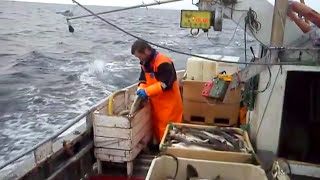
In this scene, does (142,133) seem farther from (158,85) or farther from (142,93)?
(158,85)

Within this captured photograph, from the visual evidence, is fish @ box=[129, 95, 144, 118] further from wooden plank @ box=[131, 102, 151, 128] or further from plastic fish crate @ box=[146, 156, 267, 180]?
plastic fish crate @ box=[146, 156, 267, 180]

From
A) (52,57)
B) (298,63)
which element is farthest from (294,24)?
(52,57)

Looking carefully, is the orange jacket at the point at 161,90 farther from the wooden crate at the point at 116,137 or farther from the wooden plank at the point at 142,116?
the wooden crate at the point at 116,137

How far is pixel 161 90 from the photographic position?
450 cm

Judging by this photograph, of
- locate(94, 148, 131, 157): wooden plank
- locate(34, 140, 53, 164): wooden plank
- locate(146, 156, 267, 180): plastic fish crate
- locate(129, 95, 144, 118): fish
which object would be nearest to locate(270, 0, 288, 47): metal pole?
locate(146, 156, 267, 180): plastic fish crate

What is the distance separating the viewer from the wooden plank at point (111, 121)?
4145 mm

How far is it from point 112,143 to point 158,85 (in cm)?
90

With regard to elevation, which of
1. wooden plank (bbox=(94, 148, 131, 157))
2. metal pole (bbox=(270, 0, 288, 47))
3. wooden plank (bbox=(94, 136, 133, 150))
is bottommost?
wooden plank (bbox=(94, 148, 131, 157))

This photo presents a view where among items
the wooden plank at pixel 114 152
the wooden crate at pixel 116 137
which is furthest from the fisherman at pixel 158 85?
the wooden plank at pixel 114 152

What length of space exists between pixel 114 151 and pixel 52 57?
17505mm

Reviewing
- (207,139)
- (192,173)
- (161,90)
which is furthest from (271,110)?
(161,90)

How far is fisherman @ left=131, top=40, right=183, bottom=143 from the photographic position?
4.47 meters

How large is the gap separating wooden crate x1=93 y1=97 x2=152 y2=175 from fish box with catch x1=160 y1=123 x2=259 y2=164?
1.52 ft

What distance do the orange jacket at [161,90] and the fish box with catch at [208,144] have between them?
0.58 meters
